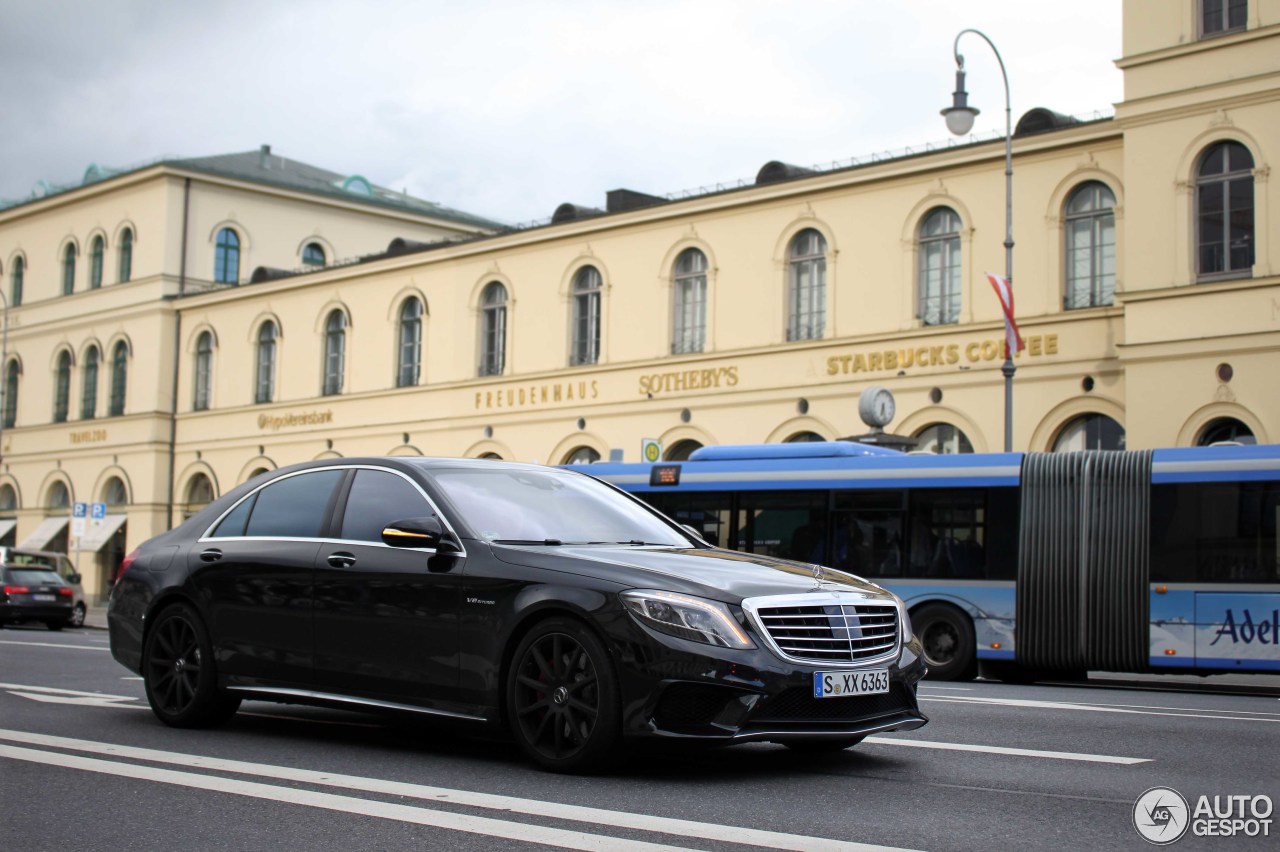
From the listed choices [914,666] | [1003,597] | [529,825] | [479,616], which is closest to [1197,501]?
[1003,597]

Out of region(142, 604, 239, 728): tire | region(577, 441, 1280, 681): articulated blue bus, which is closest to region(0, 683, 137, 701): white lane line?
region(142, 604, 239, 728): tire

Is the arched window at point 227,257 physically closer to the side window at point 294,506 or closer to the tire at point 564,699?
the side window at point 294,506

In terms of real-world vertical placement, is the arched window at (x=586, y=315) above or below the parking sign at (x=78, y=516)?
above

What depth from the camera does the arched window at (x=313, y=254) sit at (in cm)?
5938

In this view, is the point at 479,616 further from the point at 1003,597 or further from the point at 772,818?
the point at 1003,597

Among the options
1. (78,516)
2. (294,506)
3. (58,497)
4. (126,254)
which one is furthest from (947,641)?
(58,497)

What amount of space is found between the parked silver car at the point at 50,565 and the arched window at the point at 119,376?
1374 cm

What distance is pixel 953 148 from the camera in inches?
1281

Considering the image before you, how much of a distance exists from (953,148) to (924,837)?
1092 inches

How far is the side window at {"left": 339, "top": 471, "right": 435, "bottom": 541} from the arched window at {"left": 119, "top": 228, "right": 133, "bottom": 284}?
48.9 m

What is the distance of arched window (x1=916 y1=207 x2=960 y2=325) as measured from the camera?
Answer: 32.7m

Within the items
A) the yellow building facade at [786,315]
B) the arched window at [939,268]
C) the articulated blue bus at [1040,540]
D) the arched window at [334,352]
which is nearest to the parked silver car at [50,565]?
the yellow building facade at [786,315]

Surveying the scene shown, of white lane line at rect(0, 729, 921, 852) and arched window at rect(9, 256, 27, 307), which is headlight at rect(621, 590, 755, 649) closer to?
white lane line at rect(0, 729, 921, 852)

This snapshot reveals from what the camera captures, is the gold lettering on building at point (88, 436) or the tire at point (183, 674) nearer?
the tire at point (183, 674)
